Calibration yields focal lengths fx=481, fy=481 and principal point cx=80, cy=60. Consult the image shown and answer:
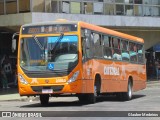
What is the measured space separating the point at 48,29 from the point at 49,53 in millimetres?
1041

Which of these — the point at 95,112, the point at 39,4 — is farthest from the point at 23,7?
the point at 95,112

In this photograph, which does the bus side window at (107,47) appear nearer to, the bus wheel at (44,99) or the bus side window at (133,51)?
the bus side window at (133,51)

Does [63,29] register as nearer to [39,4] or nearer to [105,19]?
[39,4]

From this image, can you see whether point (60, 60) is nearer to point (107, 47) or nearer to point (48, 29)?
point (48, 29)

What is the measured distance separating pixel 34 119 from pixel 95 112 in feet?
8.60

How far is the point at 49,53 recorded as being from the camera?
18.1m

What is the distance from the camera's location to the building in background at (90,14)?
31.0m

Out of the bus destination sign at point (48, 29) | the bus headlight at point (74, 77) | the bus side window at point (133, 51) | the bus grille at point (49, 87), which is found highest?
the bus destination sign at point (48, 29)

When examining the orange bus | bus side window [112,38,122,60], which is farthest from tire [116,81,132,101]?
the orange bus

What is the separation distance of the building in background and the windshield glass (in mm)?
11797

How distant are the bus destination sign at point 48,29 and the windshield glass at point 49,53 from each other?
0.27m

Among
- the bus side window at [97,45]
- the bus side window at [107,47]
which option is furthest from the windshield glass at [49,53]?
the bus side window at [107,47]

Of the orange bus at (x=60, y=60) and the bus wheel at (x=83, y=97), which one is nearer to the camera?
the orange bus at (x=60, y=60)

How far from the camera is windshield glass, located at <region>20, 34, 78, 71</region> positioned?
18016 mm
